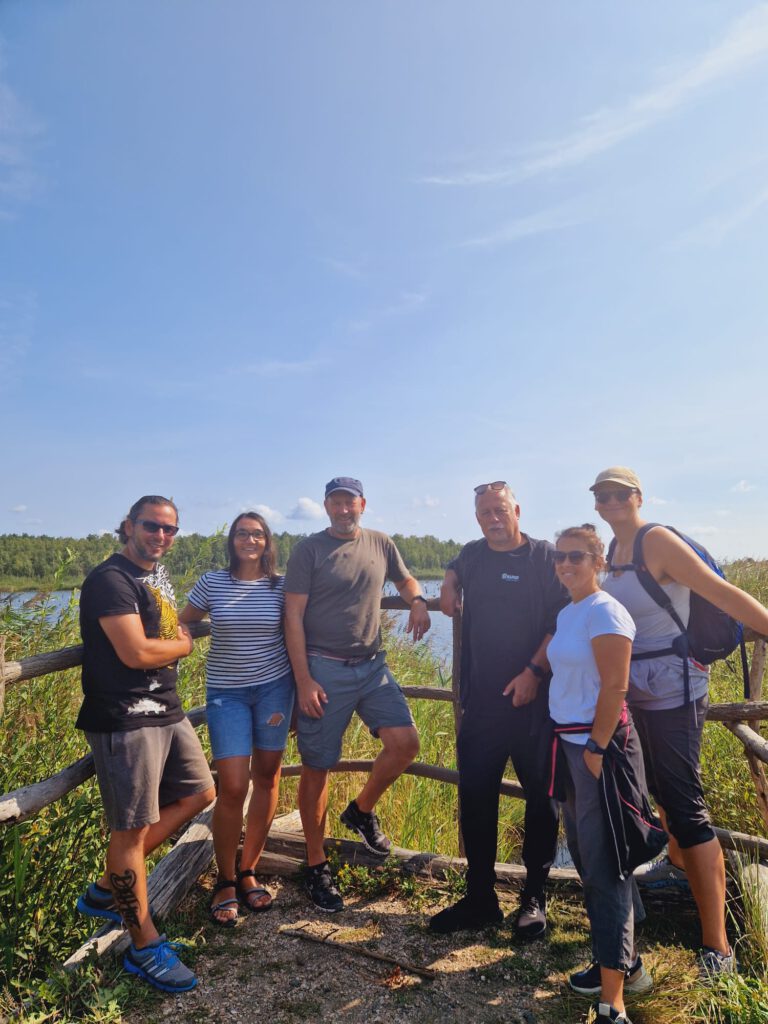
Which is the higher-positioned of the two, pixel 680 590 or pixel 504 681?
pixel 680 590

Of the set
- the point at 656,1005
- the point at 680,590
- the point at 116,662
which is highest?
the point at 680,590

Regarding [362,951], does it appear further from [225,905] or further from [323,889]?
[225,905]

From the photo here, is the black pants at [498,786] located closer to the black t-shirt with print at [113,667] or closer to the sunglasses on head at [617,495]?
the sunglasses on head at [617,495]

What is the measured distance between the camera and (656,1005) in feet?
8.87

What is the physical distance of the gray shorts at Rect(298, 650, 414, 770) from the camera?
3756 millimetres

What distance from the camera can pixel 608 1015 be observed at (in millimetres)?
2586

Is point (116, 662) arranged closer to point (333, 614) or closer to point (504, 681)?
point (333, 614)

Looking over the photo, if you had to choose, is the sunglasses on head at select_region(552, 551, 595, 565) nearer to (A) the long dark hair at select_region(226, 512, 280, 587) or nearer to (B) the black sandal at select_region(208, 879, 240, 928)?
(A) the long dark hair at select_region(226, 512, 280, 587)

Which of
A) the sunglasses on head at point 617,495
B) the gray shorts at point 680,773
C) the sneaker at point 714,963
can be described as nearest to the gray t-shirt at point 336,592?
the sunglasses on head at point 617,495

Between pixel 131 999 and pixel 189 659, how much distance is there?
3430 mm

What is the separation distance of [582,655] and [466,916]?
5.81 ft

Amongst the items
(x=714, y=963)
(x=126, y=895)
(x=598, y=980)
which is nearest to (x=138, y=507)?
(x=126, y=895)

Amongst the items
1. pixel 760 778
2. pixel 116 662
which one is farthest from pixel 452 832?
pixel 116 662

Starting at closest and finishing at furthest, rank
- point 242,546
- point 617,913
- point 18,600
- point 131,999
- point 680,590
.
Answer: point 617,913 → point 131,999 → point 680,590 → point 242,546 → point 18,600
